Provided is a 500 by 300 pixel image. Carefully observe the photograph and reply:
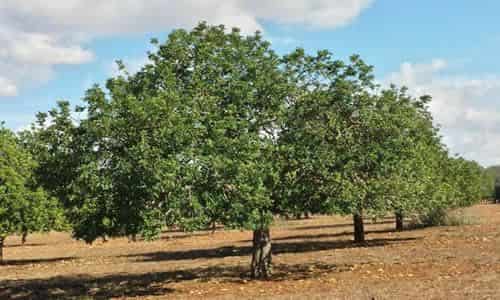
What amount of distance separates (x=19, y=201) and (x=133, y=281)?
1439 cm

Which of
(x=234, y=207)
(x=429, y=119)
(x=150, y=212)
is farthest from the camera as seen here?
(x=429, y=119)

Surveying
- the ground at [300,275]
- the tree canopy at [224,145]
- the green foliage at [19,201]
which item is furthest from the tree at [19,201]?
the tree canopy at [224,145]

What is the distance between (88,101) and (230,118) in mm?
4385

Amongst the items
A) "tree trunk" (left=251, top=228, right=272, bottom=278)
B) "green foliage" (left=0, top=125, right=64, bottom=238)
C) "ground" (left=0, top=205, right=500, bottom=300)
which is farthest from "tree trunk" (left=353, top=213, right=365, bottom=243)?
"green foliage" (left=0, top=125, right=64, bottom=238)

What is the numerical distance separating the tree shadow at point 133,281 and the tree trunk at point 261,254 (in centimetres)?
38

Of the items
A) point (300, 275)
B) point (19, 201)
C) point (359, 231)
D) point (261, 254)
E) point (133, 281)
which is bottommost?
point (133, 281)

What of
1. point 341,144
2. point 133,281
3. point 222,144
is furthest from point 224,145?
point 133,281

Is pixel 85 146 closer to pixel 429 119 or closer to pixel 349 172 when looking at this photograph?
pixel 349 172

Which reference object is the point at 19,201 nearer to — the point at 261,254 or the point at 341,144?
the point at 261,254

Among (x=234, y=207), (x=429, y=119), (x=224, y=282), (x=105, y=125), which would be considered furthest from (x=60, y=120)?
(x=429, y=119)

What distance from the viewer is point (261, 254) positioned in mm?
22438

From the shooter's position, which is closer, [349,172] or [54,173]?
[54,173]

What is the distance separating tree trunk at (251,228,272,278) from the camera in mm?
22266

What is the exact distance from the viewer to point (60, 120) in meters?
18.5
